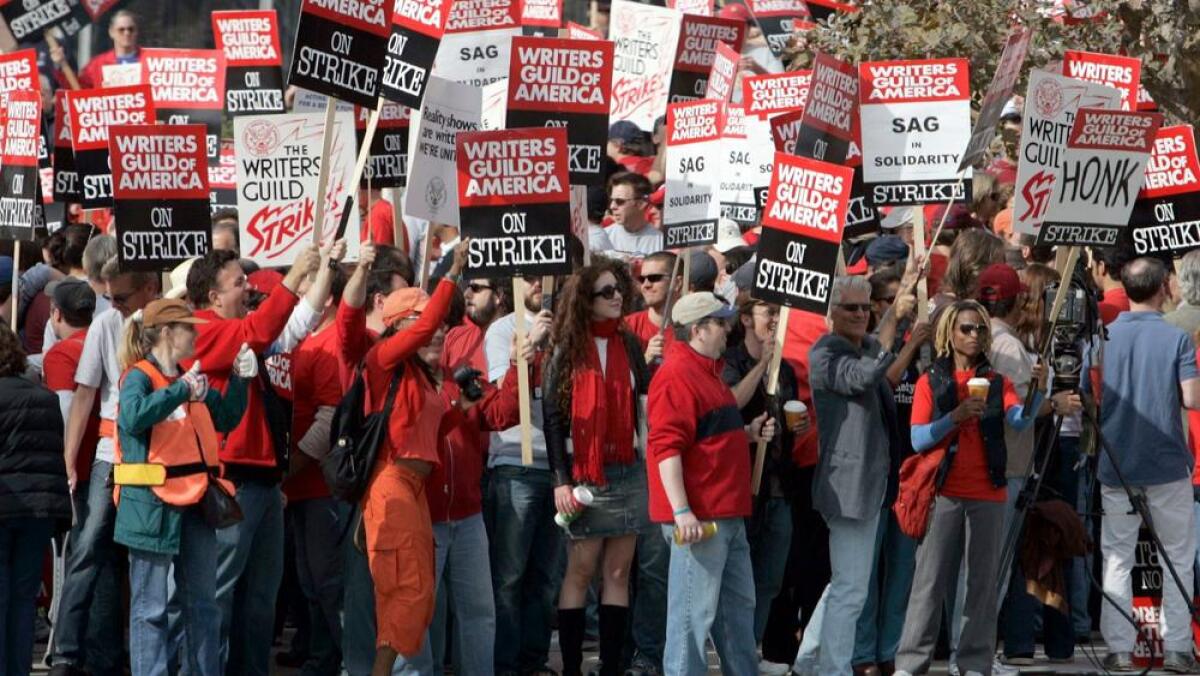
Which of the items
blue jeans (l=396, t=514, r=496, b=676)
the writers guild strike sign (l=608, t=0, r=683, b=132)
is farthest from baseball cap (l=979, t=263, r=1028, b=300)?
the writers guild strike sign (l=608, t=0, r=683, b=132)

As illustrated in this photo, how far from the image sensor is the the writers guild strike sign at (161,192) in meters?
12.5

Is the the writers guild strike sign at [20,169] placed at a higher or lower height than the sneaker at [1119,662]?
higher

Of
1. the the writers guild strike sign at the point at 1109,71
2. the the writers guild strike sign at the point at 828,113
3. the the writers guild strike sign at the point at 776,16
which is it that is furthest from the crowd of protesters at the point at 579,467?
the the writers guild strike sign at the point at 776,16

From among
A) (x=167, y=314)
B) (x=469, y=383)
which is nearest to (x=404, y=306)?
(x=469, y=383)

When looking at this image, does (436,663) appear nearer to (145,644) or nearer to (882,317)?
(145,644)

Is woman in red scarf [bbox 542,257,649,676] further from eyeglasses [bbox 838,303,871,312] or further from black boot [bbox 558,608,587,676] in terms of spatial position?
eyeglasses [bbox 838,303,871,312]

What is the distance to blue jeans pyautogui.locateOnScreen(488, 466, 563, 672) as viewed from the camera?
1249cm

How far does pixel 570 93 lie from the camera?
1323 centimetres

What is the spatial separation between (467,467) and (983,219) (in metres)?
6.05

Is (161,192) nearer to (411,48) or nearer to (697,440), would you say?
(411,48)

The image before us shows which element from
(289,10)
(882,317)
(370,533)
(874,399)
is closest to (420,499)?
(370,533)

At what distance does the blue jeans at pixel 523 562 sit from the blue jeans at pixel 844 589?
1.51 m

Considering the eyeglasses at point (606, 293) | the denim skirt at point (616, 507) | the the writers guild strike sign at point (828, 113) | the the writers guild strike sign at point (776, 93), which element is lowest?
the denim skirt at point (616, 507)

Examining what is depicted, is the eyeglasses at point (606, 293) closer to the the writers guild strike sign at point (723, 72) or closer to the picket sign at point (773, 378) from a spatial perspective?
the picket sign at point (773, 378)
